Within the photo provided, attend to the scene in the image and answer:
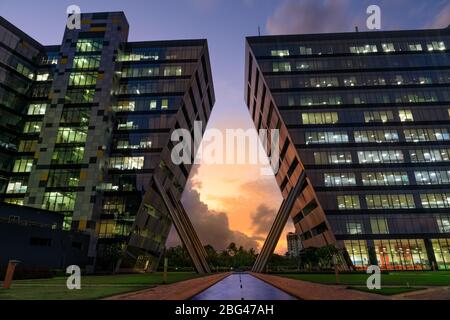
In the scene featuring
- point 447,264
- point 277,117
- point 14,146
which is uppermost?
point 277,117

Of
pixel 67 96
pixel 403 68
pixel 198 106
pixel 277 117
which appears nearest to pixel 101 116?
pixel 67 96

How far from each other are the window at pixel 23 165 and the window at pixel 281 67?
6523cm

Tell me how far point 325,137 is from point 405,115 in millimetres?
21316

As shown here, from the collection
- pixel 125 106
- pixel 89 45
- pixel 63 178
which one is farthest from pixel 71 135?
pixel 89 45

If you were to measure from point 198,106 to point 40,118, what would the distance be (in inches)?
1629

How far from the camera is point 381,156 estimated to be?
210 ft

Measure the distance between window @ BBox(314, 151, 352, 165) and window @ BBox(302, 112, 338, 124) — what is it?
27.3 ft

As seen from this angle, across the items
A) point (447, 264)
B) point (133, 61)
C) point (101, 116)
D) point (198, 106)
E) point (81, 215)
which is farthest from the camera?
point (198, 106)

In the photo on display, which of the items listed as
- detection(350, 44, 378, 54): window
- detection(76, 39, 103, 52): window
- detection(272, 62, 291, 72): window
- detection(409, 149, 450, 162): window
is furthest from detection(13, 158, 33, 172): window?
detection(409, 149, 450, 162): window

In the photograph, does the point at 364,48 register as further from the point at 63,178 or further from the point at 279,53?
the point at 63,178

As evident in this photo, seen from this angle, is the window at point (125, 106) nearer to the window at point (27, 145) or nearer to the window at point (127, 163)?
the window at point (127, 163)

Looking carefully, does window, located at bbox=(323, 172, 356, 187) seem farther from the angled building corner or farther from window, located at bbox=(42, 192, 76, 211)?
window, located at bbox=(42, 192, 76, 211)
